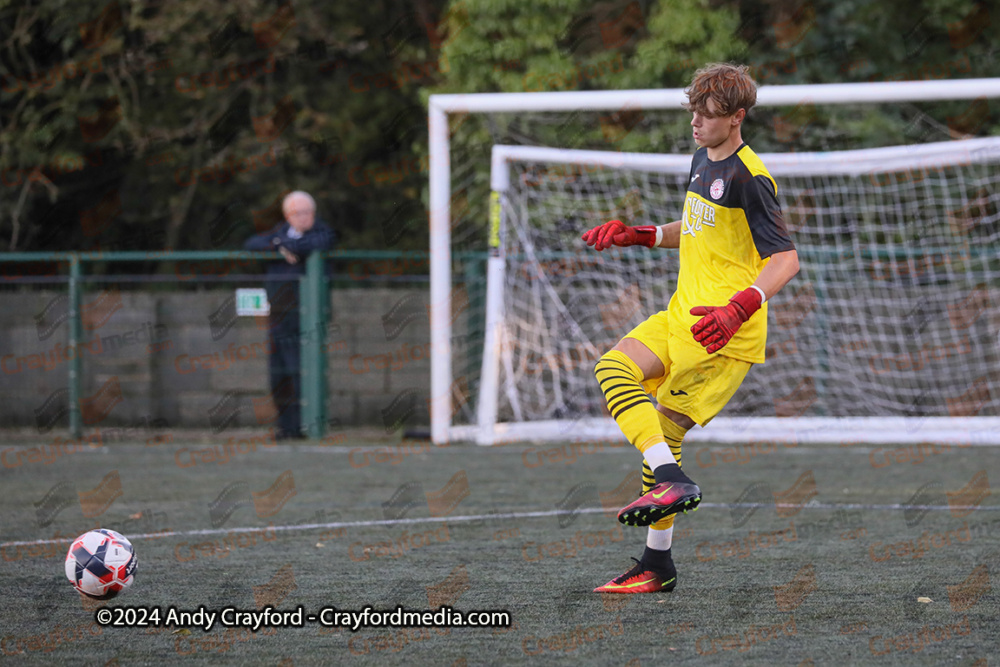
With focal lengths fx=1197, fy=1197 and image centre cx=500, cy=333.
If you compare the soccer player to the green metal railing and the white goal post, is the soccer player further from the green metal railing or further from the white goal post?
the green metal railing

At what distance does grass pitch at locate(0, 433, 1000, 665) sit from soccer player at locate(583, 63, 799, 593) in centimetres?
49

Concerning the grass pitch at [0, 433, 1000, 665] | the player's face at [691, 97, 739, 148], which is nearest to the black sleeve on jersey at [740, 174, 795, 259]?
the player's face at [691, 97, 739, 148]

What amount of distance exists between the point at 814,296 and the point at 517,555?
674 cm

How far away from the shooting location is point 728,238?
4160 mm

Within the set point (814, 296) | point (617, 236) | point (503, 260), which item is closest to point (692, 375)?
point (617, 236)

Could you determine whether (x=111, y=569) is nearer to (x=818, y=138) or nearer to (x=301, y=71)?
(x=818, y=138)

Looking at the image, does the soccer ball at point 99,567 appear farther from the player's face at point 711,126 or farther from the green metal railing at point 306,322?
the green metal railing at point 306,322

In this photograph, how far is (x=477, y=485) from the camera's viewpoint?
24.2ft

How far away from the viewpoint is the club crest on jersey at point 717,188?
4.09m

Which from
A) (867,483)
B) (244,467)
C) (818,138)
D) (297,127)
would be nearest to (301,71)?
(297,127)

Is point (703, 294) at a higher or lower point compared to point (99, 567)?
higher

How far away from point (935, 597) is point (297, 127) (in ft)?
37.0

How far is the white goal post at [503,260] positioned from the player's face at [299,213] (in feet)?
4.19

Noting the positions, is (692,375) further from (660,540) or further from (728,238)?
(660,540)
